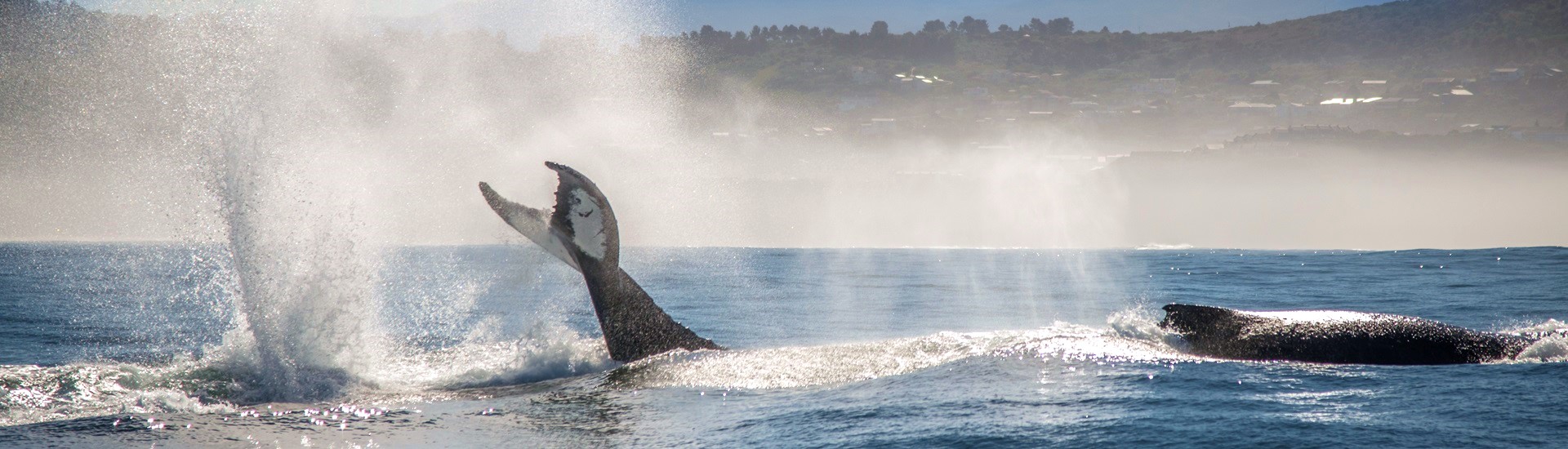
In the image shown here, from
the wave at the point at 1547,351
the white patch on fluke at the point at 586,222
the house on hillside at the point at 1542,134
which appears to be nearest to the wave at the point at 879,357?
the white patch on fluke at the point at 586,222

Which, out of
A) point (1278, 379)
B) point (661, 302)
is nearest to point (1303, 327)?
point (1278, 379)

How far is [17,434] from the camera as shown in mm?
8281

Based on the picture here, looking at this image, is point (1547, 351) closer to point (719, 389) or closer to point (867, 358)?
point (867, 358)

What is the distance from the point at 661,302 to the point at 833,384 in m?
15.4

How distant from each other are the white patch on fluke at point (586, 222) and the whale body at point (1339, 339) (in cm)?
668

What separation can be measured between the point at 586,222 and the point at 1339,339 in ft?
26.8

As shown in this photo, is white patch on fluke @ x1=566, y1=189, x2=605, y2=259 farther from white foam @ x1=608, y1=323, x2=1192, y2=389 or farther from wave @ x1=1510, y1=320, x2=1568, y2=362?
wave @ x1=1510, y1=320, x2=1568, y2=362

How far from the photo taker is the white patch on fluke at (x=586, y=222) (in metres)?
12.1

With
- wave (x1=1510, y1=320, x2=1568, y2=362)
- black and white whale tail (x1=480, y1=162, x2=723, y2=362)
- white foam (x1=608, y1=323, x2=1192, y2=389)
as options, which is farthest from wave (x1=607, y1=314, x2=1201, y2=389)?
wave (x1=1510, y1=320, x2=1568, y2=362)

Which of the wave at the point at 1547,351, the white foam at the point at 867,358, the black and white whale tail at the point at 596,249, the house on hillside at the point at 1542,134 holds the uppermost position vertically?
the house on hillside at the point at 1542,134

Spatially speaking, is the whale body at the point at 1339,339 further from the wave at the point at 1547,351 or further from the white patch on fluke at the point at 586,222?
the white patch on fluke at the point at 586,222

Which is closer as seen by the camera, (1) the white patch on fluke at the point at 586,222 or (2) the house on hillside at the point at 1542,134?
(1) the white patch on fluke at the point at 586,222

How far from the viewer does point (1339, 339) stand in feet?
34.4

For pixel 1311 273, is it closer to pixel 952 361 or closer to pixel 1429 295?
pixel 1429 295
